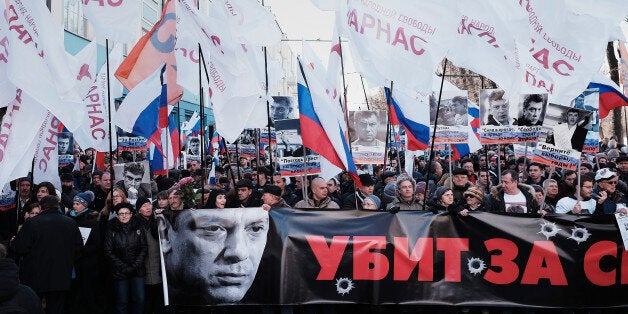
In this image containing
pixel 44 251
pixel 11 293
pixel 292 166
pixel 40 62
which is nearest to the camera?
pixel 11 293

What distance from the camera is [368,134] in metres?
12.6

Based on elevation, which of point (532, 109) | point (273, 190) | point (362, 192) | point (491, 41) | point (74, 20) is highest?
point (74, 20)

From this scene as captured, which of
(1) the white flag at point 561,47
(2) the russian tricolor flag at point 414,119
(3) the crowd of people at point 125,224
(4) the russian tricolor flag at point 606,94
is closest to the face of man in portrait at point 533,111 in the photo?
(4) the russian tricolor flag at point 606,94

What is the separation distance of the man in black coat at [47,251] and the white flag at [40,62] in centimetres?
107

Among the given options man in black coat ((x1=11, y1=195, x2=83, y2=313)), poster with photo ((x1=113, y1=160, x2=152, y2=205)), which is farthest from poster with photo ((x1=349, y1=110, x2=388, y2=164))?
man in black coat ((x1=11, y1=195, x2=83, y2=313))

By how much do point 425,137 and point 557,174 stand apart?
4.00 metres

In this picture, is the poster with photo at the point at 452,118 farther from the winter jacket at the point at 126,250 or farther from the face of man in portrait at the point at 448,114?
the winter jacket at the point at 126,250

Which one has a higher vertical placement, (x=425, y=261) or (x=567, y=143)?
(x=567, y=143)

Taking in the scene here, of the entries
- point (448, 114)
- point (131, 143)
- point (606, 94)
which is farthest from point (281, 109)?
point (606, 94)

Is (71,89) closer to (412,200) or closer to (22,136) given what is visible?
(22,136)

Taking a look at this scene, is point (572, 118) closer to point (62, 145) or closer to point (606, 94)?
point (606, 94)

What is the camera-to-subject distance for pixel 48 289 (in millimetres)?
7363

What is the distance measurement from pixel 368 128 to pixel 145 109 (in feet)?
13.6

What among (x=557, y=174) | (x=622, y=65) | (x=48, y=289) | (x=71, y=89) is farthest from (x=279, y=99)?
(x=622, y=65)
